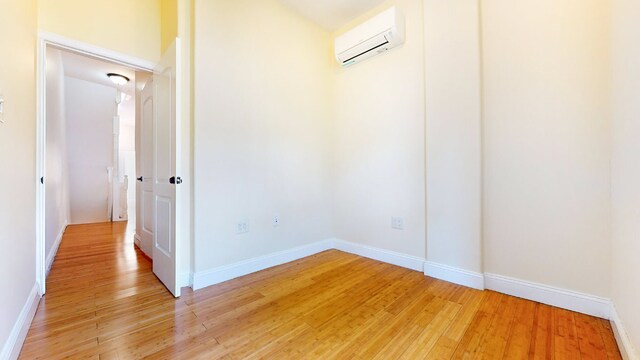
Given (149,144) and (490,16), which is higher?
(490,16)

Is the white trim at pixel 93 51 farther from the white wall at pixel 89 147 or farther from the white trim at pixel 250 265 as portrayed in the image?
the white wall at pixel 89 147

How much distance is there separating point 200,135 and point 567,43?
9.08 ft

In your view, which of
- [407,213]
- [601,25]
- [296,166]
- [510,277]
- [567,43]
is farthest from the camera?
[296,166]

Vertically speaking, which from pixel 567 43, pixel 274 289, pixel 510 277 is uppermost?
pixel 567 43

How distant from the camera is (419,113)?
2430 millimetres

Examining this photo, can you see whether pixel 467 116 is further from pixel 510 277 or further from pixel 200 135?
pixel 200 135

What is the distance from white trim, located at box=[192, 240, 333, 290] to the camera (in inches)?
82.7

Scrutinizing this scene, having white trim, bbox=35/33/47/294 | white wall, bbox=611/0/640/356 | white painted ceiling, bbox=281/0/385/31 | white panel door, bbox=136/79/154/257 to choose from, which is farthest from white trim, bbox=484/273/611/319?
white trim, bbox=35/33/47/294

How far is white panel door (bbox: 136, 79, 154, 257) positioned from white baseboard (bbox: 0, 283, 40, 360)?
1.02 metres

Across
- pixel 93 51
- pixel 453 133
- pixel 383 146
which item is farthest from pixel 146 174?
pixel 453 133

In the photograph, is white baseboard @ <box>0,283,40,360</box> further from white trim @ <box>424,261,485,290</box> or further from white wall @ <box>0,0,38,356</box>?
white trim @ <box>424,261,485,290</box>

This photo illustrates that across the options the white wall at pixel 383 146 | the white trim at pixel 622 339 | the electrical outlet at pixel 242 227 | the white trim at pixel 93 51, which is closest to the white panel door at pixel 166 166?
the white trim at pixel 93 51

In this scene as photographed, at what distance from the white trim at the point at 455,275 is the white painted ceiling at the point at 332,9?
271 centimetres

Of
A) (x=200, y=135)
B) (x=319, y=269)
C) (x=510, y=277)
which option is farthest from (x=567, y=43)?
(x=200, y=135)
